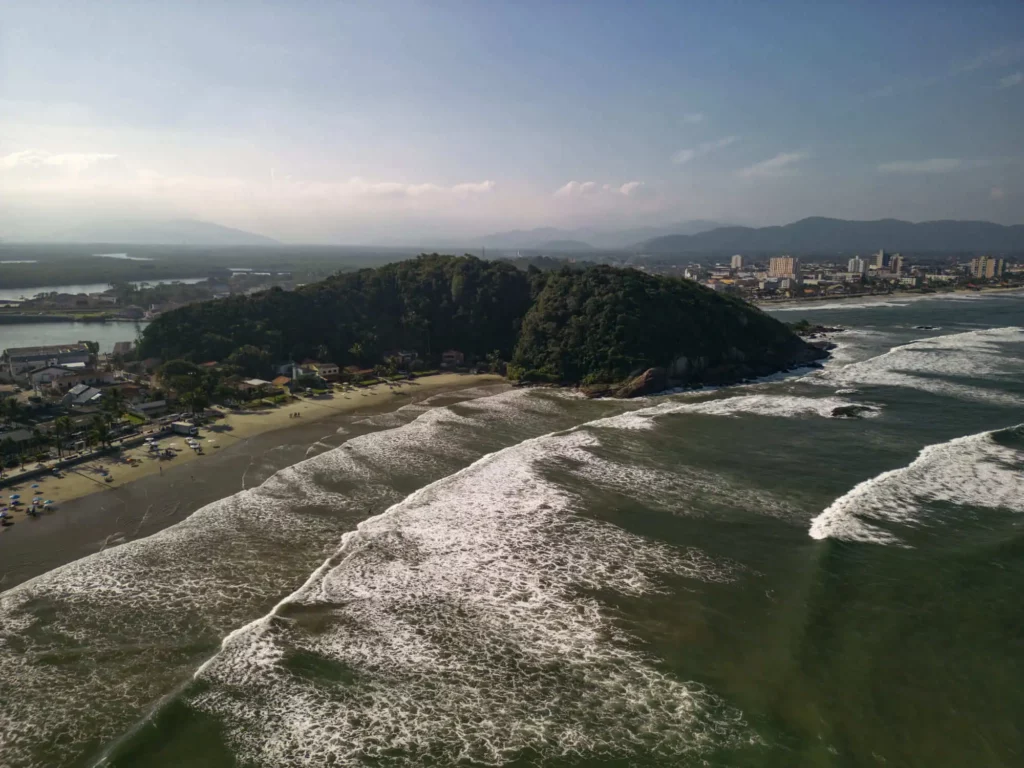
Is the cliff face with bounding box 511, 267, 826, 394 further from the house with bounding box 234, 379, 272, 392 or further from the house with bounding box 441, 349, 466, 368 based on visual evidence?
the house with bounding box 234, 379, 272, 392

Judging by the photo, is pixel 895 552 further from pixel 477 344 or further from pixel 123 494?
Answer: pixel 477 344

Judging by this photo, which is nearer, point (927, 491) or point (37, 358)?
point (927, 491)

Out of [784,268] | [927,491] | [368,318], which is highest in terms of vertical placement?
[784,268]

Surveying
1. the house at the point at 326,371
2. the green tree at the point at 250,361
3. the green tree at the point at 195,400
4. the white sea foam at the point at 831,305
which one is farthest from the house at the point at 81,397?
the white sea foam at the point at 831,305

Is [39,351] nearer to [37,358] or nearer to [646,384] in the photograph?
[37,358]

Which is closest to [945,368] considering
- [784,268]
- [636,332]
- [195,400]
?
[636,332]

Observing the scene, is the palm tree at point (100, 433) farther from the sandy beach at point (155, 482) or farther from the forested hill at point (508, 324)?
the forested hill at point (508, 324)

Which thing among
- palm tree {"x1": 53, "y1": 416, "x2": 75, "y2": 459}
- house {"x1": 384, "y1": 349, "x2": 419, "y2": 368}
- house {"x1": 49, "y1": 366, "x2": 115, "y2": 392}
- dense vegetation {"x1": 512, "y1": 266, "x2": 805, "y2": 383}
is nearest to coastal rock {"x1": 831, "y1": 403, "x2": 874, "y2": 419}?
dense vegetation {"x1": 512, "y1": 266, "x2": 805, "y2": 383}
